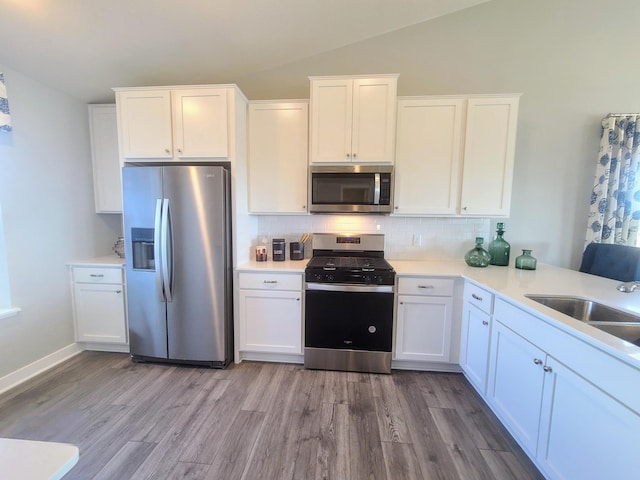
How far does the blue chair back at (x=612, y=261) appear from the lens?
2180 mm

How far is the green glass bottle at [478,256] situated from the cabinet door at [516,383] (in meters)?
0.87

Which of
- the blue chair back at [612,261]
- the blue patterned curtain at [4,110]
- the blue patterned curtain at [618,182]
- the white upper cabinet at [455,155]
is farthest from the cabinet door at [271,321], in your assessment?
the blue patterned curtain at [618,182]

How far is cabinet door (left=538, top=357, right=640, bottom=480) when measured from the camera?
993 millimetres

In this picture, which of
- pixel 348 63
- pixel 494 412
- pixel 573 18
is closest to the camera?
pixel 494 412

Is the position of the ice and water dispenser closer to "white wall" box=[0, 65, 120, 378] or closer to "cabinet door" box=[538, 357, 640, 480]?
"white wall" box=[0, 65, 120, 378]

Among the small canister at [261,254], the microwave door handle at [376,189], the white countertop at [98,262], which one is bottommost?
the white countertop at [98,262]

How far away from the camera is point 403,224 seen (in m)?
2.86

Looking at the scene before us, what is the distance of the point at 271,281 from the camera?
2.42 metres

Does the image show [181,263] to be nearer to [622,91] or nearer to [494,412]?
[494,412]

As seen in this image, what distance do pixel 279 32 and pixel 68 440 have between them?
11.0ft

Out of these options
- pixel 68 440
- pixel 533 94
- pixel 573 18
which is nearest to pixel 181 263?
pixel 68 440

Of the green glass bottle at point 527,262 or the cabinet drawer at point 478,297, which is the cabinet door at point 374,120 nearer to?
the cabinet drawer at point 478,297

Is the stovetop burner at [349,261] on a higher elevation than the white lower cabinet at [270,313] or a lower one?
higher

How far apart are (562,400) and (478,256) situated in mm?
1462
